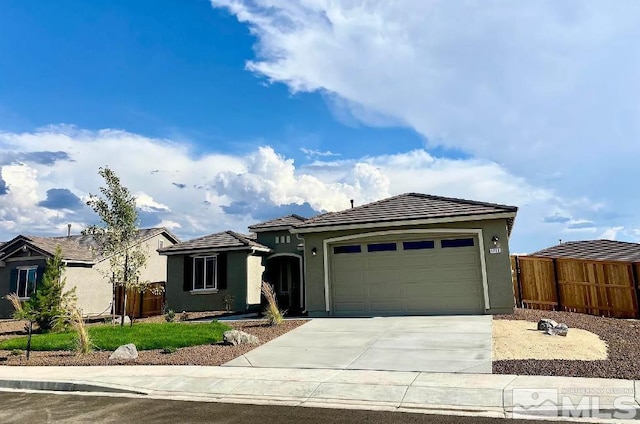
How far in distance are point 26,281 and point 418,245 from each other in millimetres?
21461

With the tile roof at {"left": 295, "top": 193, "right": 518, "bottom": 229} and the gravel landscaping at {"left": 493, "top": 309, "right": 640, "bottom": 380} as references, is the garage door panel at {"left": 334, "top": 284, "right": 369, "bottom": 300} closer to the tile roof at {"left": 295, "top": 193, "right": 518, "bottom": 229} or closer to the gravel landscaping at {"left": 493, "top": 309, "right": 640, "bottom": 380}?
the tile roof at {"left": 295, "top": 193, "right": 518, "bottom": 229}

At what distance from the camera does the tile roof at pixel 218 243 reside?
2105 centimetres

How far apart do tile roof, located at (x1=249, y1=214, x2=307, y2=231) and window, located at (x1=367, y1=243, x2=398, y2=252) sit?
7622 millimetres

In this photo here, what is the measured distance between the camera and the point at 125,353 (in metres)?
10.4

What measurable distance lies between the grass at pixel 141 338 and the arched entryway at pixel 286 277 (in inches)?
300

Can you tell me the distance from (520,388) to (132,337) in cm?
1006

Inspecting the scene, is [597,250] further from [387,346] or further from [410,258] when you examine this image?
[387,346]

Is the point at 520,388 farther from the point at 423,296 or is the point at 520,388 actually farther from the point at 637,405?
the point at 423,296

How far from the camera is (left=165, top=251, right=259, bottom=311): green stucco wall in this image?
68.0ft

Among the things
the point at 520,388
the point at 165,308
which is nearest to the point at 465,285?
the point at 520,388

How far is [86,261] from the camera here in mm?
25031

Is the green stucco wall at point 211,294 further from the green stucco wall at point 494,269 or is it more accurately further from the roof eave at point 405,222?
the green stucco wall at point 494,269

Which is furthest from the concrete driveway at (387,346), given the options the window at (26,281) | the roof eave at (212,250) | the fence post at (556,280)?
the window at (26,281)

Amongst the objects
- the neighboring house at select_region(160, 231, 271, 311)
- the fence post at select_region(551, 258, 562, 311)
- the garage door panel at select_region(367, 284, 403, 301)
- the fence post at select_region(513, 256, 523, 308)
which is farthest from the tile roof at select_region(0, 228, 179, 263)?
the fence post at select_region(551, 258, 562, 311)
